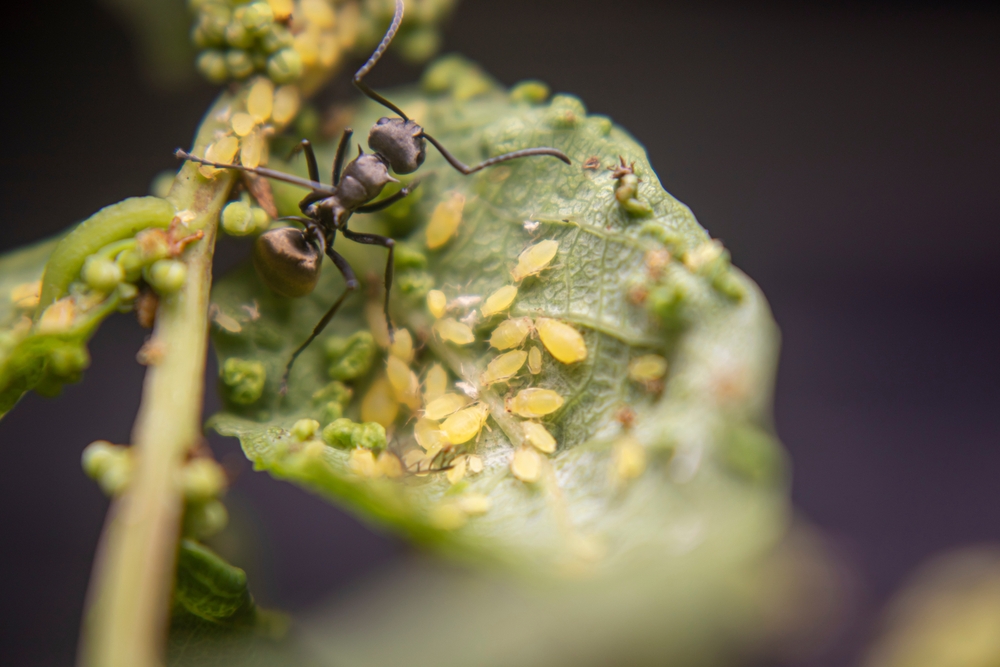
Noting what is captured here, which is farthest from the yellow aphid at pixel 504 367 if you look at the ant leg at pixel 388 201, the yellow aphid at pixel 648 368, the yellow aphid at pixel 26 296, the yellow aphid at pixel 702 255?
the yellow aphid at pixel 26 296

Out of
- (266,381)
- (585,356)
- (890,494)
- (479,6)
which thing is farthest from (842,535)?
(479,6)

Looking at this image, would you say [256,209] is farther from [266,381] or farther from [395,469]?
[395,469]

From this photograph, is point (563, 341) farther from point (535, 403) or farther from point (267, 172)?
point (267, 172)

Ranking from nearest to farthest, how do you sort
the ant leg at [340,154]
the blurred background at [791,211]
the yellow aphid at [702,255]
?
the yellow aphid at [702,255], the ant leg at [340,154], the blurred background at [791,211]

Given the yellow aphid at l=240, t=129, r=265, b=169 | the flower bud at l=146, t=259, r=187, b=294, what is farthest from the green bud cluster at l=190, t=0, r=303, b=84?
the flower bud at l=146, t=259, r=187, b=294

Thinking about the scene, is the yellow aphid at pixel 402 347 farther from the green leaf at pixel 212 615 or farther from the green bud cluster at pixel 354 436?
the green leaf at pixel 212 615

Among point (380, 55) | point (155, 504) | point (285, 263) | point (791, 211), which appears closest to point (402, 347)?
point (285, 263)
